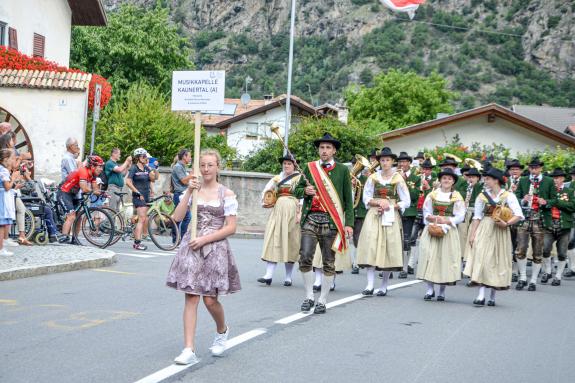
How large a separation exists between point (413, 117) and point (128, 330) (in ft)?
259


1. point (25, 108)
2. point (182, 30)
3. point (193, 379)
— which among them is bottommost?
point (193, 379)

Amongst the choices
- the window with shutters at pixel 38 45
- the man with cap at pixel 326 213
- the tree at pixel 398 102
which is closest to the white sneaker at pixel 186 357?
the man with cap at pixel 326 213

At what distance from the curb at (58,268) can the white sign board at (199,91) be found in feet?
15.7

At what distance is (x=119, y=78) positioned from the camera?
66.4 m

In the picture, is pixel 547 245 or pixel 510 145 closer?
pixel 547 245

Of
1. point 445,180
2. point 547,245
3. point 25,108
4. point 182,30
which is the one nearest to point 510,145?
point 25,108

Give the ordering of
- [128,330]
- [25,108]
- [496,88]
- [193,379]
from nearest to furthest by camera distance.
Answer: [193,379], [128,330], [25,108], [496,88]

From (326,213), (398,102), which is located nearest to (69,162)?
(326,213)

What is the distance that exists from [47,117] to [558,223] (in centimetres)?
1485

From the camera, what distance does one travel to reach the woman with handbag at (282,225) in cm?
1410

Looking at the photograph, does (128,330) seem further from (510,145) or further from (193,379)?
(510,145)

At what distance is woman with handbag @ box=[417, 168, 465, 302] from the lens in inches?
513

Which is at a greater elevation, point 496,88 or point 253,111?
point 496,88

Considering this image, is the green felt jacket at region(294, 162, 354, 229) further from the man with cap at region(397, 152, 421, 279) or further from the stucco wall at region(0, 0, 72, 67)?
the stucco wall at region(0, 0, 72, 67)
